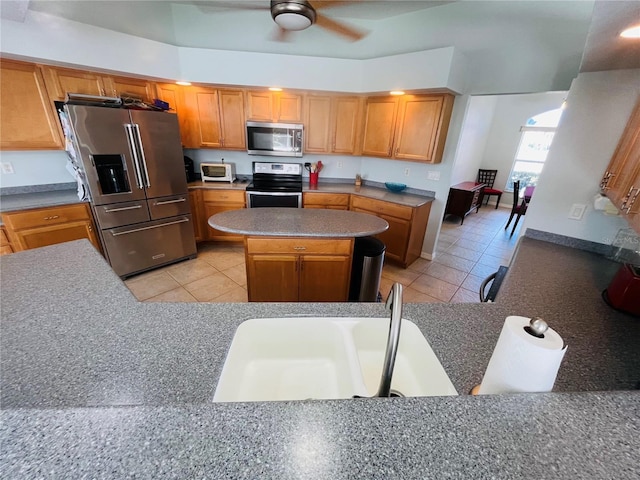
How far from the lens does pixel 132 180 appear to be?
272 cm

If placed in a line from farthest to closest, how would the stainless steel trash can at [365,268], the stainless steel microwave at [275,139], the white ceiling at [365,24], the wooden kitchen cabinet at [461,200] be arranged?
the wooden kitchen cabinet at [461,200], the stainless steel microwave at [275,139], the white ceiling at [365,24], the stainless steel trash can at [365,268]

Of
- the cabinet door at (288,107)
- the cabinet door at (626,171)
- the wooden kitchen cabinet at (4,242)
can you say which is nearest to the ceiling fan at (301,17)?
the cabinet door at (288,107)

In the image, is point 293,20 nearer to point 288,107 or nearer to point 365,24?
point 288,107

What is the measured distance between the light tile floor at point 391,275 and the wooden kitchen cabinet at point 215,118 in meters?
1.49

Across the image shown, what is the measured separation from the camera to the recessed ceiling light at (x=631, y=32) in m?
0.96

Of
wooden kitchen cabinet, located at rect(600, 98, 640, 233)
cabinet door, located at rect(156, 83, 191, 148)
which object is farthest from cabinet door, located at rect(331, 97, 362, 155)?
wooden kitchen cabinet, located at rect(600, 98, 640, 233)

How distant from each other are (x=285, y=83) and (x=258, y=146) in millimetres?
867

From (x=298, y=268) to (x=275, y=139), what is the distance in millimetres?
2238

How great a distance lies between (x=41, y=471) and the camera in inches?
13.4

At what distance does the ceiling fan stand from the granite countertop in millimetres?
1691

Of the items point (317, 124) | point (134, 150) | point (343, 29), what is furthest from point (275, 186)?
point (343, 29)

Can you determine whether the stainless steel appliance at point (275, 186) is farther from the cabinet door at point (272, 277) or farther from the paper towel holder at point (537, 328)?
the paper towel holder at point (537, 328)

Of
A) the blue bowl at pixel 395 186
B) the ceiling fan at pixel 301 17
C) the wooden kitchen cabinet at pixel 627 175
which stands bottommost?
the blue bowl at pixel 395 186

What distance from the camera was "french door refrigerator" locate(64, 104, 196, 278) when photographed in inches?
96.4
